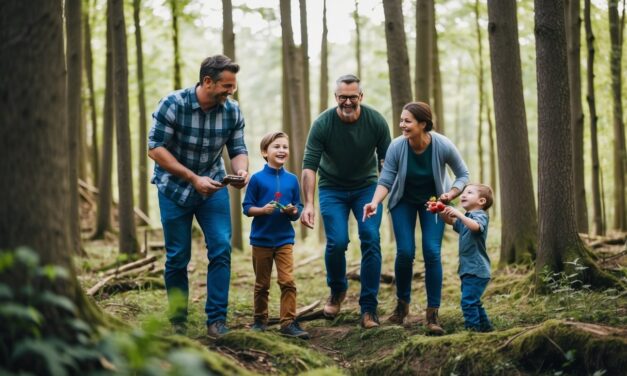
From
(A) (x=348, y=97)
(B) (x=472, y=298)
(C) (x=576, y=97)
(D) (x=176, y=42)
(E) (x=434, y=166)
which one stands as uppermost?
(D) (x=176, y=42)

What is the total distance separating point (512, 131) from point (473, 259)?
3.62m

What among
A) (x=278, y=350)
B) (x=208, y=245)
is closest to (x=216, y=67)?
(x=208, y=245)

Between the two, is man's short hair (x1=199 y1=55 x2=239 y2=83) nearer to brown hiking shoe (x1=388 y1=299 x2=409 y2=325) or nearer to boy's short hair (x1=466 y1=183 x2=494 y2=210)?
boy's short hair (x1=466 y1=183 x2=494 y2=210)

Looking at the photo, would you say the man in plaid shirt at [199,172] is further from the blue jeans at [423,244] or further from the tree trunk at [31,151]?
the tree trunk at [31,151]

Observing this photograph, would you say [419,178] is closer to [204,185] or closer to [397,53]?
[204,185]

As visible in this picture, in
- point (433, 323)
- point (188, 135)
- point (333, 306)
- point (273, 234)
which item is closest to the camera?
point (188, 135)

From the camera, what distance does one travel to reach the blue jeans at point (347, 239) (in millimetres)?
6609

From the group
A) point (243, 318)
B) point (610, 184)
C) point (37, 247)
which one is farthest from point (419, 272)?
point (610, 184)

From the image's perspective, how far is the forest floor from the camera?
4.77 meters

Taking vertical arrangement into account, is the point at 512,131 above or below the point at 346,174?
above

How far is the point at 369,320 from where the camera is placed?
21.4 feet

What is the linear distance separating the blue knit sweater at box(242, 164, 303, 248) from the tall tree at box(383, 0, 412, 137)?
16.8ft

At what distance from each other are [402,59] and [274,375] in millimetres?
7446

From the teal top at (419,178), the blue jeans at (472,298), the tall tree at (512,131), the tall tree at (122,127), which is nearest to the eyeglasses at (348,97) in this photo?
the teal top at (419,178)
